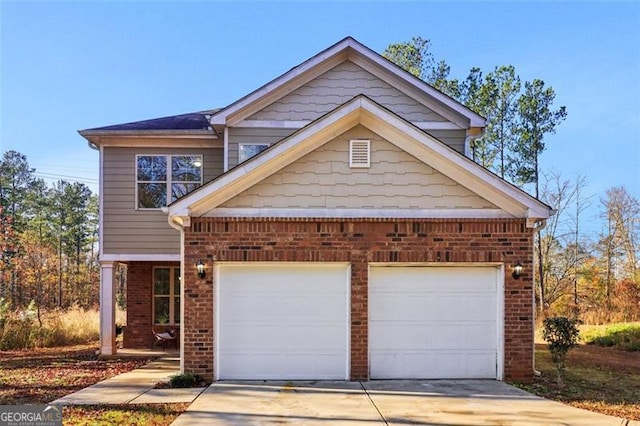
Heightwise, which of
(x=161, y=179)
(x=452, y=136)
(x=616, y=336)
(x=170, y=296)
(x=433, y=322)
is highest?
(x=452, y=136)

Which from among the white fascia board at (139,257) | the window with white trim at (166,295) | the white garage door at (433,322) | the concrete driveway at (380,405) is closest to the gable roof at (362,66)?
the white fascia board at (139,257)

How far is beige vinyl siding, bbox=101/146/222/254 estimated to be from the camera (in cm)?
1239

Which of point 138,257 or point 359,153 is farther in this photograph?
point 138,257

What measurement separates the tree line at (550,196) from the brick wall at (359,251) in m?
12.2

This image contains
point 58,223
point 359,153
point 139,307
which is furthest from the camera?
point 58,223

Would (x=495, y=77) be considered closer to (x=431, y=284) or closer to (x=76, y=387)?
(x=431, y=284)

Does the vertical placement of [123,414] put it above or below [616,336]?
above

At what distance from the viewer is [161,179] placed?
491 inches

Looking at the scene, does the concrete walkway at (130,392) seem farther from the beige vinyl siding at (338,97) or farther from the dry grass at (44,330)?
the dry grass at (44,330)

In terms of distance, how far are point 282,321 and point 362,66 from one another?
21.5 ft

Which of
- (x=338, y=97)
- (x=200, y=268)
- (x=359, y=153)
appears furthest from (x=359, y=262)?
(x=338, y=97)

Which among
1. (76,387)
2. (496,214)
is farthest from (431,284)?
(76,387)

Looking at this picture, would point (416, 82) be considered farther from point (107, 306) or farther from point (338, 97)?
point (107, 306)

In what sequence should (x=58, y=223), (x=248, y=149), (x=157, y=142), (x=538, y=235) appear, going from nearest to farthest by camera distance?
1. (x=248, y=149)
2. (x=157, y=142)
3. (x=538, y=235)
4. (x=58, y=223)
